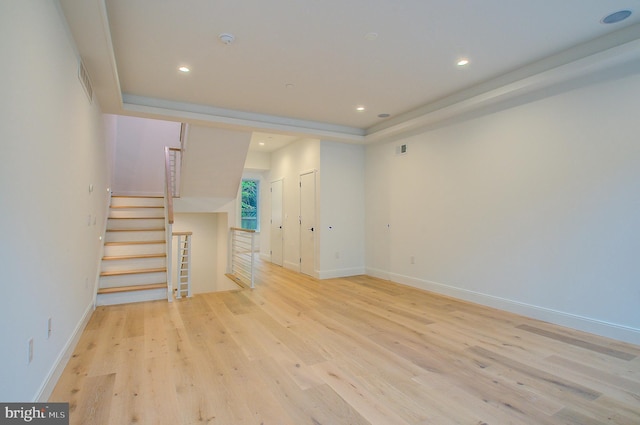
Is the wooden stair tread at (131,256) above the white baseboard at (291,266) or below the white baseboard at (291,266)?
above

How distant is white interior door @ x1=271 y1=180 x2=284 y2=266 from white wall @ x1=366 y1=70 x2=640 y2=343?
11.0 feet

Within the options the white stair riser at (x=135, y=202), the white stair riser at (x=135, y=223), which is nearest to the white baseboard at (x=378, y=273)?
the white stair riser at (x=135, y=223)

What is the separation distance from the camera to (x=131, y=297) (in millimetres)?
4426

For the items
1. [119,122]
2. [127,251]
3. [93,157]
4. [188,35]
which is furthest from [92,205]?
[119,122]

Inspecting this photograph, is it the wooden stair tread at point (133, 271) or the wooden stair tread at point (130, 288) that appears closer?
the wooden stair tread at point (130, 288)

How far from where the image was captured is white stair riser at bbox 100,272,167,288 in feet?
14.6

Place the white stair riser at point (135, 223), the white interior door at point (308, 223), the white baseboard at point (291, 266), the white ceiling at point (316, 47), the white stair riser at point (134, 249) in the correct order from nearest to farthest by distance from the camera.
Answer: the white ceiling at point (316, 47) → the white stair riser at point (134, 249) → the white stair riser at point (135, 223) → the white interior door at point (308, 223) → the white baseboard at point (291, 266)

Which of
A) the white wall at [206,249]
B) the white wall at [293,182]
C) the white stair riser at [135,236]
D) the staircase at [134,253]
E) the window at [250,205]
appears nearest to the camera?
the staircase at [134,253]

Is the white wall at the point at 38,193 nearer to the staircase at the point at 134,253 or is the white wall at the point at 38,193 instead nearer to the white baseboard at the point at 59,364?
the white baseboard at the point at 59,364

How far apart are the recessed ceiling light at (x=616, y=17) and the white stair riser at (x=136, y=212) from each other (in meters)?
6.53

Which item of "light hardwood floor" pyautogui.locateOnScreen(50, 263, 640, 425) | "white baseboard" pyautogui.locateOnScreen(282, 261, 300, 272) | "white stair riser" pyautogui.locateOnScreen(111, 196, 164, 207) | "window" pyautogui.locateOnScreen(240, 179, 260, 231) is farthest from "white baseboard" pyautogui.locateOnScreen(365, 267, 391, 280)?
"window" pyautogui.locateOnScreen(240, 179, 260, 231)

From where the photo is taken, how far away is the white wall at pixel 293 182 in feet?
21.5

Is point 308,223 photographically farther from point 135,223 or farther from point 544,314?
point 544,314

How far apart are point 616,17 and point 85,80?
4.94 m
